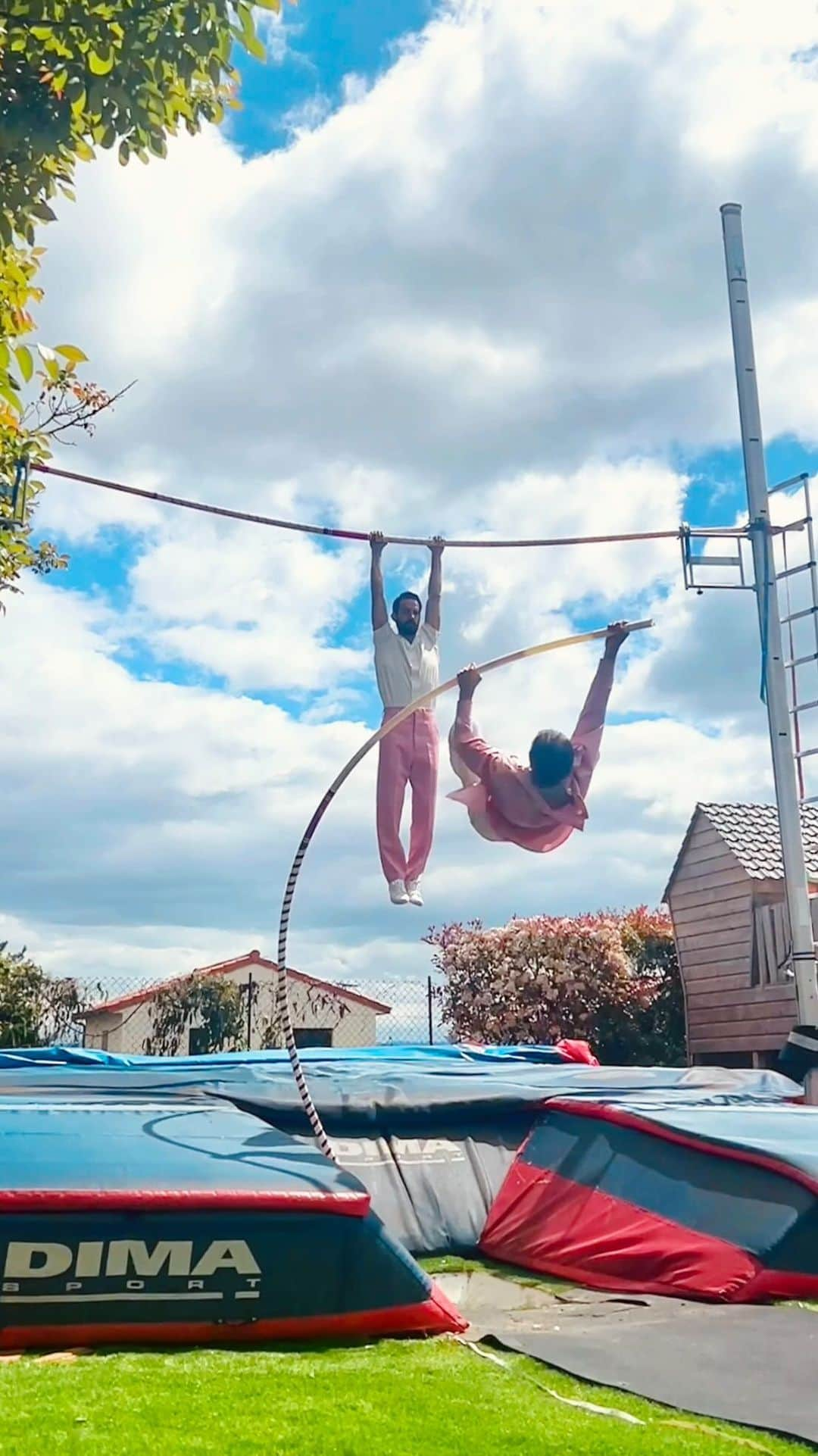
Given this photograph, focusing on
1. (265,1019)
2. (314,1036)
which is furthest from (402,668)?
(314,1036)

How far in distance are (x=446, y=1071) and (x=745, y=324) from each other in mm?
4080

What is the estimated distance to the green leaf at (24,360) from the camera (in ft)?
8.71

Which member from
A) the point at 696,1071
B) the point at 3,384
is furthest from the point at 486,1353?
the point at 696,1071

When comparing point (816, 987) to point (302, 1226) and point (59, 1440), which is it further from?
point (59, 1440)

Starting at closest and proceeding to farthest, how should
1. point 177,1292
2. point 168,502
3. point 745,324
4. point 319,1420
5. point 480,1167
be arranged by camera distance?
point 319,1420 < point 177,1292 < point 480,1167 < point 168,502 < point 745,324

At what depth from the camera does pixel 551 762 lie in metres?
5.35

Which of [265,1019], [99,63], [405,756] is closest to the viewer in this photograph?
[99,63]

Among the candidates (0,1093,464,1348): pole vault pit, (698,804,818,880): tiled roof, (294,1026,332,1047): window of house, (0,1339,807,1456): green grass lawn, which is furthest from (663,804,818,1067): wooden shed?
(0,1339,807,1456): green grass lawn

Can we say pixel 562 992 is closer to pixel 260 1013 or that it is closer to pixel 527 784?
pixel 260 1013

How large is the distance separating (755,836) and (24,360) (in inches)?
359

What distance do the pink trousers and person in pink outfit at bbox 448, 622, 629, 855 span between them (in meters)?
0.34

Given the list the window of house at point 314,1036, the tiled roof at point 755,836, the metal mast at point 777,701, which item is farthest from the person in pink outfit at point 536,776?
the window of house at point 314,1036

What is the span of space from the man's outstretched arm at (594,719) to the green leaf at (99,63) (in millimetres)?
3087

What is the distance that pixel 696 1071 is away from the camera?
647cm
